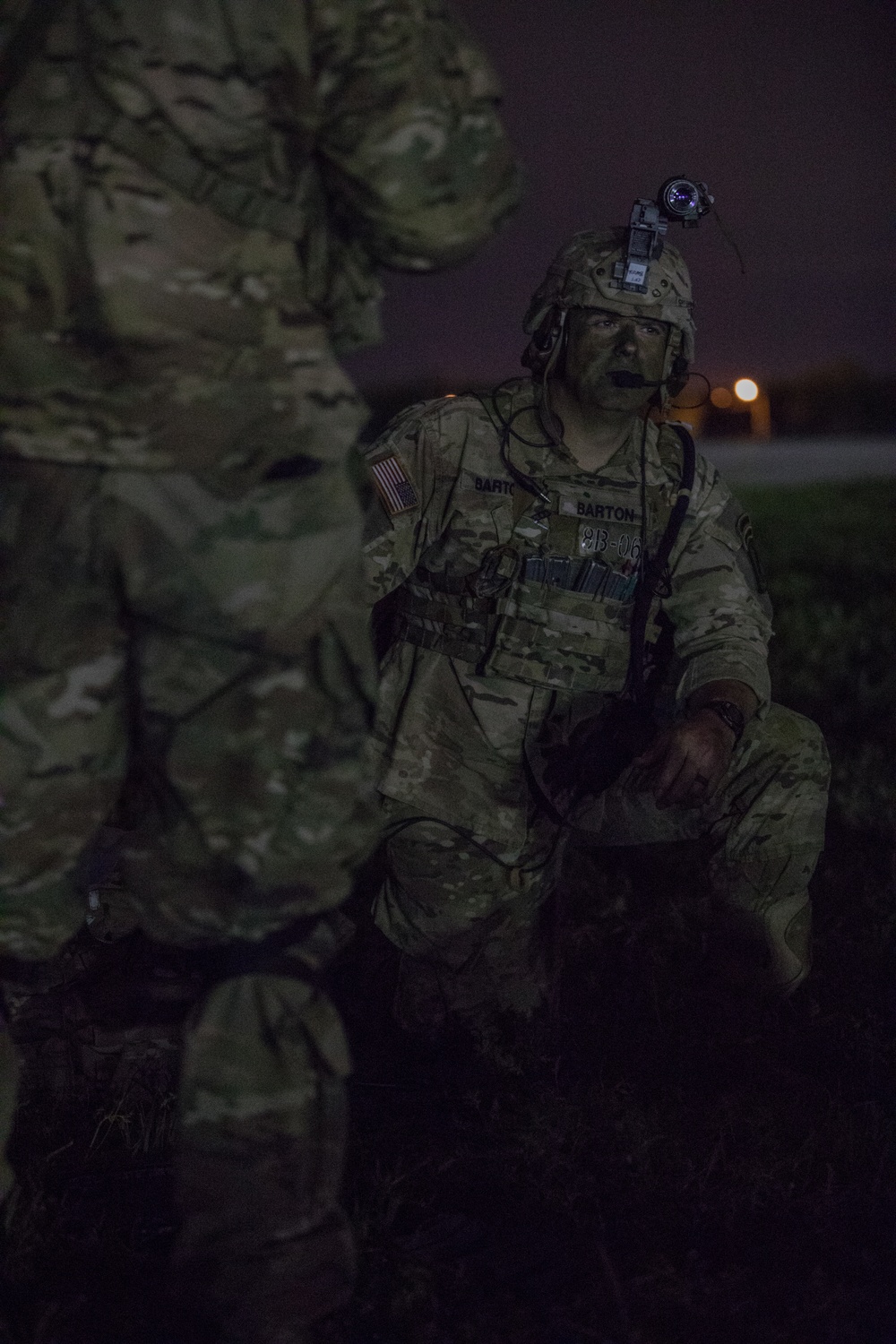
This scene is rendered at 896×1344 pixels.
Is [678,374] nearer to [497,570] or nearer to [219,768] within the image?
[497,570]

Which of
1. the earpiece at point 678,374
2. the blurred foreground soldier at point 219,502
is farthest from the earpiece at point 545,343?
the blurred foreground soldier at point 219,502

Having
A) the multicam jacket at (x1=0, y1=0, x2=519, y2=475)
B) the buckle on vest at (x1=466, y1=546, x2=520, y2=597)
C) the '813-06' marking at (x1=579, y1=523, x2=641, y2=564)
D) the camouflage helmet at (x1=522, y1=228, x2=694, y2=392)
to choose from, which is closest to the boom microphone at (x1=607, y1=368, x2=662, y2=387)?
the camouflage helmet at (x1=522, y1=228, x2=694, y2=392)

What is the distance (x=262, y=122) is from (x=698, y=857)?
372 centimetres

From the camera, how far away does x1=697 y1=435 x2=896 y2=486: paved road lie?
24.6 m

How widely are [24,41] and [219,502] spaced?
82 cm

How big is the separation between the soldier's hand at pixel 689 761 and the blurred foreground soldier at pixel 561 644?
252mm

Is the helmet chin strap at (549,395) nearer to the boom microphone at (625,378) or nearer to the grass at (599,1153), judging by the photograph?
the boom microphone at (625,378)

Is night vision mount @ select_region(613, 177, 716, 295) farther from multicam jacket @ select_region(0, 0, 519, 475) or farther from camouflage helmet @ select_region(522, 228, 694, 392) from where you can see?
multicam jacket @ select_region(0, 0, 519, 475)

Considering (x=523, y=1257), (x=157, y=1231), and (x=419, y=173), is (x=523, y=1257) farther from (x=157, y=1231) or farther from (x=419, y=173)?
(x=419, y=173)

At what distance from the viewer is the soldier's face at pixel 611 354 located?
4.45 m

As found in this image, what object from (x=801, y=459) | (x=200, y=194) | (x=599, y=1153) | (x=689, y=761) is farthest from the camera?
(x=801, y=459)

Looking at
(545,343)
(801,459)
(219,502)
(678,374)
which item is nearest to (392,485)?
(545,343)

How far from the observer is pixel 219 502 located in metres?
2.57

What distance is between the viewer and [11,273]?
2.54 meters
